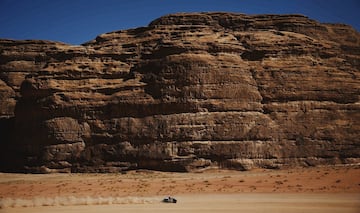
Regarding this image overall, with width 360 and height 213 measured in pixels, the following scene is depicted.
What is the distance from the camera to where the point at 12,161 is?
57.4 meters

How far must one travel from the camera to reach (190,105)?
5078 centimetres

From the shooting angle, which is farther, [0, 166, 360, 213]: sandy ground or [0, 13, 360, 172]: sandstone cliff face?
[0, 13, 360, 172]: sandstone cliff face

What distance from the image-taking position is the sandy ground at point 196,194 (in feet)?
66.0

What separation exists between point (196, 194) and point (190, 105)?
2228cm

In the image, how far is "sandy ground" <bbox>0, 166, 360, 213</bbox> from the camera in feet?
66.0

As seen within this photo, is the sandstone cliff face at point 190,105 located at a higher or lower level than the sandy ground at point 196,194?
higher

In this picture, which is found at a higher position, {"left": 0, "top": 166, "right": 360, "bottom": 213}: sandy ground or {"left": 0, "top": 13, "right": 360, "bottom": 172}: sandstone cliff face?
{"left": 0, "top": 13, "right": 360, "bottom": 172}: sandstone cliff face

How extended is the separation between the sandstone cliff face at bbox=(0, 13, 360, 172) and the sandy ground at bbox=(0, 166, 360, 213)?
3.29m

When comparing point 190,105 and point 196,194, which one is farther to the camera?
point 190,105

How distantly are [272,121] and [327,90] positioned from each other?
310 inches

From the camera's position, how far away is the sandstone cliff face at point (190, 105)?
5016cm

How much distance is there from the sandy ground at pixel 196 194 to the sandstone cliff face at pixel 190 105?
3.29m

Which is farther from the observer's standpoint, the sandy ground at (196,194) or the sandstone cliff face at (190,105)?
the sandstone cliff face at (190,105)

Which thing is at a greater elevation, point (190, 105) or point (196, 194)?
point (190, 105)
